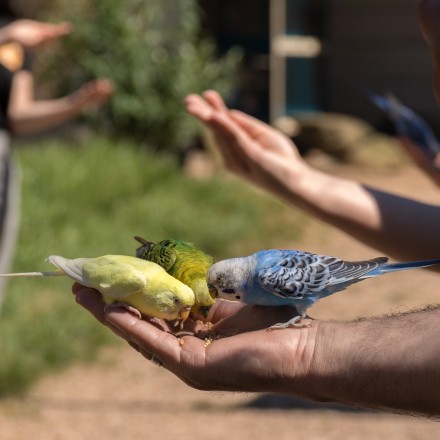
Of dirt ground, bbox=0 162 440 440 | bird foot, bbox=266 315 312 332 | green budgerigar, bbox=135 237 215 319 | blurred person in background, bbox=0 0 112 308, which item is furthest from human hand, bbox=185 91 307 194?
dirt ground, bbox=0 162 440 440

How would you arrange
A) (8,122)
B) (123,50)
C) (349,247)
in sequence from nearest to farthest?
(8,122), (349,247), (123,50)

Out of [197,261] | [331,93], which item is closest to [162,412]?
[197,261]

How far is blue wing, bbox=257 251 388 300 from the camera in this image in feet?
5.88

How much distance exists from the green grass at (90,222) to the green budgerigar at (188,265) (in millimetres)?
2662

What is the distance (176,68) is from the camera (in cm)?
850

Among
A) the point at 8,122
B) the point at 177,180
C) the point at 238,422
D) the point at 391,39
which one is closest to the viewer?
the point at 238,422

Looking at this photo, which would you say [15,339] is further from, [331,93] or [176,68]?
[331,93]

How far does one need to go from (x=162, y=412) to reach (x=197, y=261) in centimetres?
252

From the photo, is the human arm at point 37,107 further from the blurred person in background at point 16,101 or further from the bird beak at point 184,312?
the bird beak at point 184,312

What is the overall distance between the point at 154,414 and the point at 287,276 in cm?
275

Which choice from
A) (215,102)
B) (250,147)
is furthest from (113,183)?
(250,147)

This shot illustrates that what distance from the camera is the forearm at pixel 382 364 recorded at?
1.54 m

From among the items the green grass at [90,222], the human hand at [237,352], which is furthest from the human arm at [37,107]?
the human hand at [237,352]

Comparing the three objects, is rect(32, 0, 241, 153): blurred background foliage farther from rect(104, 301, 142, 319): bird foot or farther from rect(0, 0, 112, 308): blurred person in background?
rect(104, 301, 142, 319): bird foot
